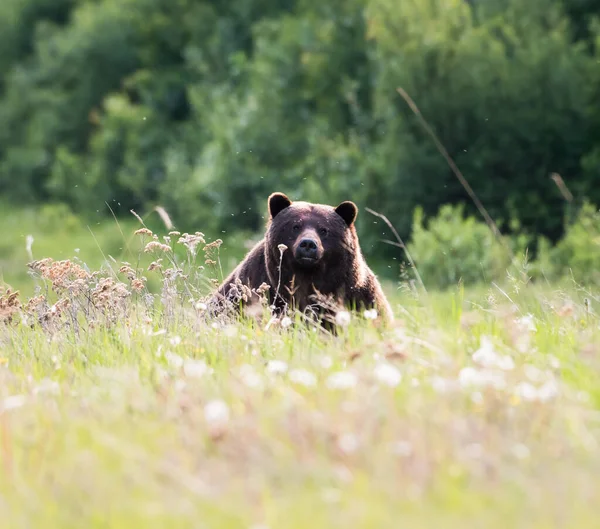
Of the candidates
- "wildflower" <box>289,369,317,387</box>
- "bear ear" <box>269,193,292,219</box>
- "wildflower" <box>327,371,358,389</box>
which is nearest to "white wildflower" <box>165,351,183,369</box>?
"wildflower" <box>289,369,317,387</box>

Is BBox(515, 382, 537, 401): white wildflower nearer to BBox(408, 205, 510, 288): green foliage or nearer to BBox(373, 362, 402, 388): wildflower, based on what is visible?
BBox(373, 362, 402, 388): wildflower

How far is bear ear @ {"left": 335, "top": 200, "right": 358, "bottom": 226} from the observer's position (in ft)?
25.5

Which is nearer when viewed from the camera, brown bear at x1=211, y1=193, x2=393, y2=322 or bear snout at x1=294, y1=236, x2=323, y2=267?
bear snout at x1=294, y1=236, x2=323, y2=267

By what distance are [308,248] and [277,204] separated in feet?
2.68

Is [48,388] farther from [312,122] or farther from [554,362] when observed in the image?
[312,122]

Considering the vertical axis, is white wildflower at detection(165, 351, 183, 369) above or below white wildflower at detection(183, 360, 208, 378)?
below

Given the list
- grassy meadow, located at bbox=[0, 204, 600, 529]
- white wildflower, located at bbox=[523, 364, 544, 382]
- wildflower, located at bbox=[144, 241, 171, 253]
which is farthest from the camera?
wildflower, located at bbox=[144, 241, 171, 253]

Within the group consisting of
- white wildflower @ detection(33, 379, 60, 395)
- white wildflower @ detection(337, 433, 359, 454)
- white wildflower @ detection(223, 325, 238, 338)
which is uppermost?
white wildflower @ detection(337, 433, 359, 454)

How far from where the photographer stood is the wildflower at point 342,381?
3852 millimetres

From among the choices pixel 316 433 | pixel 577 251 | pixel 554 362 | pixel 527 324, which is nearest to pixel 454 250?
pixel 577 251

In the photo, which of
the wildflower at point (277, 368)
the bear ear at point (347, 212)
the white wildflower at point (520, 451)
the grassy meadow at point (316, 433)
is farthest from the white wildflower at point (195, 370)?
the bear ear at point (347, 212)

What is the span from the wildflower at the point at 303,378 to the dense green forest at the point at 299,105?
19314 millimetres

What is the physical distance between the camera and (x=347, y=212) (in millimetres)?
7824

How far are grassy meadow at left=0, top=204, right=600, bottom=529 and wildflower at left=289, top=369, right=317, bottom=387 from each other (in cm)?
1
